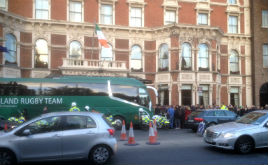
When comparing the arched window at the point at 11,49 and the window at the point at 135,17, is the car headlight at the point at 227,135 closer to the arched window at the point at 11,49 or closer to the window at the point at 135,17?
the window at the point at 135,17

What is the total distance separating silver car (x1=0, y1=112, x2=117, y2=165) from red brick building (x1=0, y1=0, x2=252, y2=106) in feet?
55.1

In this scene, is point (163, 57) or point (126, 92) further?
point (163, 57)

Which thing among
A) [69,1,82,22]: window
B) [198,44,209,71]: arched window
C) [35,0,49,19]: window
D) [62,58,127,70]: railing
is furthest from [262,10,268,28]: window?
[35,0,49,19]: window

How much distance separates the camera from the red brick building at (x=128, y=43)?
82.3ft

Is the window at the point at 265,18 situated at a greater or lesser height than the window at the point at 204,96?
greater

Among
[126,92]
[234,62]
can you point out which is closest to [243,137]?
[126,92]

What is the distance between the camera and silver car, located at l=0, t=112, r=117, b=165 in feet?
23.3

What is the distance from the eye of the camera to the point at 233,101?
101ft

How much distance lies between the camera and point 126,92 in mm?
17641

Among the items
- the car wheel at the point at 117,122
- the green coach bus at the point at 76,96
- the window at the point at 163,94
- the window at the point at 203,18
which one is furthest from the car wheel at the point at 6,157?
the window at the point at 203,18

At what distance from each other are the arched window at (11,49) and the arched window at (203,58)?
1884 centimetres

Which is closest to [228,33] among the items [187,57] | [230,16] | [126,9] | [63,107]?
[230,16]

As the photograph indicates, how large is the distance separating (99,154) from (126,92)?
10.1 metres

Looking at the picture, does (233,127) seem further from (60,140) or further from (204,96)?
(204,96)
